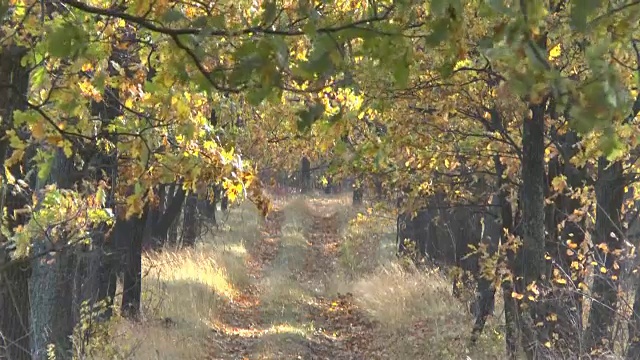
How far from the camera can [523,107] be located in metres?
7.02

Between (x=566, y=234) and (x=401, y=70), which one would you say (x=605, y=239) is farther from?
(x=401, y=70)

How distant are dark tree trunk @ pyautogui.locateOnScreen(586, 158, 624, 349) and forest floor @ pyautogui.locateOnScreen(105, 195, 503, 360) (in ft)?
7.78

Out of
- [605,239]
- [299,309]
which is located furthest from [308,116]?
[299,309]

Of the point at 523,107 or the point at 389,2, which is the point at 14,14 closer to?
the point at 389,2

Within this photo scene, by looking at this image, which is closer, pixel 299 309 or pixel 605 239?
pixel 605 239

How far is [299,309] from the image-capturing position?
15625 mm

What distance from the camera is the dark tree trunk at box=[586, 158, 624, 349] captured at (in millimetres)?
7723

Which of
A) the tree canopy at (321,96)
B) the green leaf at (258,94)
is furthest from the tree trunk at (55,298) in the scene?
the green leaf at (258,94)

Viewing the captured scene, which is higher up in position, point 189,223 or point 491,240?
point 491,240

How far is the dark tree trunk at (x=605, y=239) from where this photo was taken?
7723 mm

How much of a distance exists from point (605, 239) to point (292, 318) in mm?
7676

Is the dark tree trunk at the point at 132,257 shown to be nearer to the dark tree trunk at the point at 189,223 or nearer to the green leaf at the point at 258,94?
the dark tree trunk at the point at 189,223

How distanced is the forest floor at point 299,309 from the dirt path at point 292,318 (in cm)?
3

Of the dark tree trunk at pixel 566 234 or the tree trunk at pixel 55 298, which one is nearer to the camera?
the tree trunk at pixel 55 298
